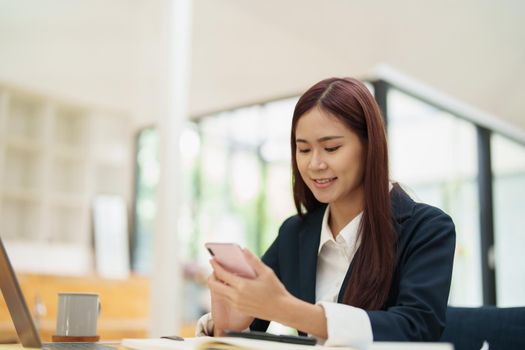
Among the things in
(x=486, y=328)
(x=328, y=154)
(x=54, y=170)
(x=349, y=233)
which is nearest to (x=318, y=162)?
(x=328, y=154)

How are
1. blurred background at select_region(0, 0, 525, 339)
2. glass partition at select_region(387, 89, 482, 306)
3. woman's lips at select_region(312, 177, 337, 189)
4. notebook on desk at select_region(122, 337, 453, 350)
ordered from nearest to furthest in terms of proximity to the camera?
notebook on desk at select_region(122, 337, 453, 350) < woman's lips at select_region(312, 177, 337, 189) < blurred background at select_region(0, 0, 525, 339) < glass partition at select_region(387, 89, 482, 306)

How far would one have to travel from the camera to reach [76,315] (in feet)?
4.50

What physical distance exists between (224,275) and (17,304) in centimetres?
36

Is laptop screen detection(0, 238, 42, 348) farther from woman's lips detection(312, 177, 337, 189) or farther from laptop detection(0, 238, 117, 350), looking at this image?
woman's lips detection(312, 177, 337, 189)

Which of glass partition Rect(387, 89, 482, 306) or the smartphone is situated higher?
glass partition Rect(387, 89, 482, 306)

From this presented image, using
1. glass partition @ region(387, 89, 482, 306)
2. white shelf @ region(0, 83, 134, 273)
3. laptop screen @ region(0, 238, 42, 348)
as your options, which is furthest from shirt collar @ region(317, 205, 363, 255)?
glass partition @ region(387, 89, 482, 306)

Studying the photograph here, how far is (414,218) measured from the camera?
1351 millimetres

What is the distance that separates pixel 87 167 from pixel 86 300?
575 cm

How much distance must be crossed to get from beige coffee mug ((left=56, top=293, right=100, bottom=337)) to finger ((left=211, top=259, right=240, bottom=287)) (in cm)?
36

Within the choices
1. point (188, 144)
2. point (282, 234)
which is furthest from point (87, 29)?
point (282, 234)

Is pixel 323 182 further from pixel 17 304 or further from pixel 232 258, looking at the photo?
pixel 17 304

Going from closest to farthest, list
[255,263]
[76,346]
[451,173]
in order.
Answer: [255,263], [76,346], [451,173]

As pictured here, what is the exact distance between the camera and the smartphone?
3.55 feet

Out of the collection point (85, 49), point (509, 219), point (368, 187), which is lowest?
point (368, 187)
